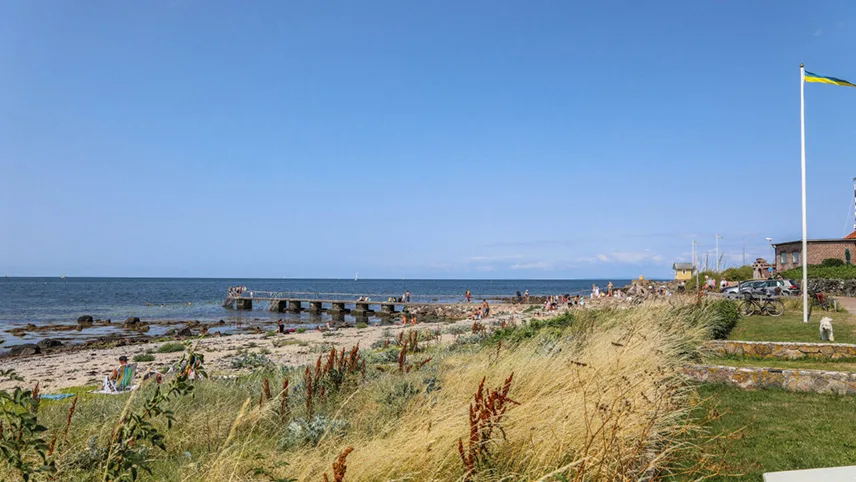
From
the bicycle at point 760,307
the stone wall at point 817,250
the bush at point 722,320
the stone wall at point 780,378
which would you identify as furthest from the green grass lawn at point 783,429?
the stone wall at point 817,250

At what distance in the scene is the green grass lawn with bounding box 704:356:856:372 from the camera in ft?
30.8

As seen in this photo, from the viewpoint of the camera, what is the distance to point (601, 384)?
4945 millimetres

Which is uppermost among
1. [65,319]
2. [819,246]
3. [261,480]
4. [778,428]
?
[819,246]

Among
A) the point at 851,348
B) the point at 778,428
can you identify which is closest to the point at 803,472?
the point at 778,428

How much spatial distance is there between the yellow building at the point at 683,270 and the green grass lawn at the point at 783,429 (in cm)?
5358

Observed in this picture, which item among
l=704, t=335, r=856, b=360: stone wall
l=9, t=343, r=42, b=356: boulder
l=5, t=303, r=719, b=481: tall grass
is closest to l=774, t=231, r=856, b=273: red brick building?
l=704, t=335, r=856, b=360: stone wall

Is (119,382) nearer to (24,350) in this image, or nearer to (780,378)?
(780,378)

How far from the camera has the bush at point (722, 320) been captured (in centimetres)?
1304

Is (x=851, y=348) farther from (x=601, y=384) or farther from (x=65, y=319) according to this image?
(x=65, y=319)

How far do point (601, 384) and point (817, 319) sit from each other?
16.3m

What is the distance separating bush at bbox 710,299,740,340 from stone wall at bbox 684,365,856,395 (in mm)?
4638

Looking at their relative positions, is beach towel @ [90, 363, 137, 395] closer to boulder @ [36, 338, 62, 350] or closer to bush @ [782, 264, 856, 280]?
boulder @ [36, 338, 62, 350]

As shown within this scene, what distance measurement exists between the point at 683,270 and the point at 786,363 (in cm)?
5133

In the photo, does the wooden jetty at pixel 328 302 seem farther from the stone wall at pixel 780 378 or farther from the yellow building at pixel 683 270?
the stone wall at pixel 780 378
